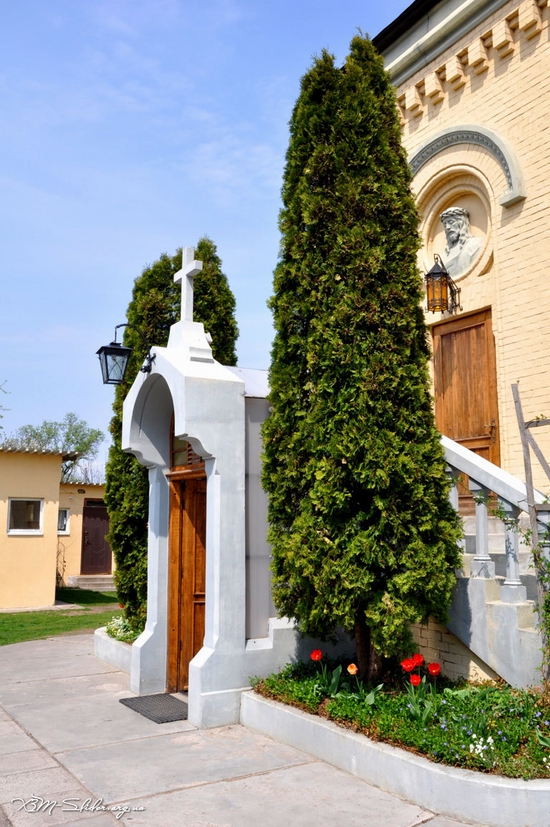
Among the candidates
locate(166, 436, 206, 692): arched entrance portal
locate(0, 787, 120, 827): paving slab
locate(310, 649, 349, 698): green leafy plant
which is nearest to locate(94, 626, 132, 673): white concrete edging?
locate(166, 436, 206, 692): arched entrance portal

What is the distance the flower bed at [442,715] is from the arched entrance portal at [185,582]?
5.71 ft

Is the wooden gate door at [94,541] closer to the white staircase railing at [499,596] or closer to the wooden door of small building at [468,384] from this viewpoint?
the wooden door of small building at [468,384]

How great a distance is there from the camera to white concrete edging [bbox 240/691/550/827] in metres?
4.08

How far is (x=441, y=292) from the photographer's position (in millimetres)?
9805

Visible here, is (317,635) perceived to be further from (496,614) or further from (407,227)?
(407,227)

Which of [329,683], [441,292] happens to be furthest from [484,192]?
[329,683]

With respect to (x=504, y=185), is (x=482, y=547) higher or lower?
lower

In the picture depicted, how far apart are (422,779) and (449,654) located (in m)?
1.59

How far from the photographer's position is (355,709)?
17.7 feet

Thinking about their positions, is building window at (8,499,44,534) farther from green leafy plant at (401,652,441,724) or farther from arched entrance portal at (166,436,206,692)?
green leafy plant at (401,652,441,724)

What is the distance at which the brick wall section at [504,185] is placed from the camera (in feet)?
27.9

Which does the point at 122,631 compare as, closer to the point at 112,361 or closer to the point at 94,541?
the point at 112,361

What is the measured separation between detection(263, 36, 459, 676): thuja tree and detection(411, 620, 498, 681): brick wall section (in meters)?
0.49

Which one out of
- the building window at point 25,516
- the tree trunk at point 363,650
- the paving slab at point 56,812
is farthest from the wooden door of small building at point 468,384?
the building window at point 25,516
